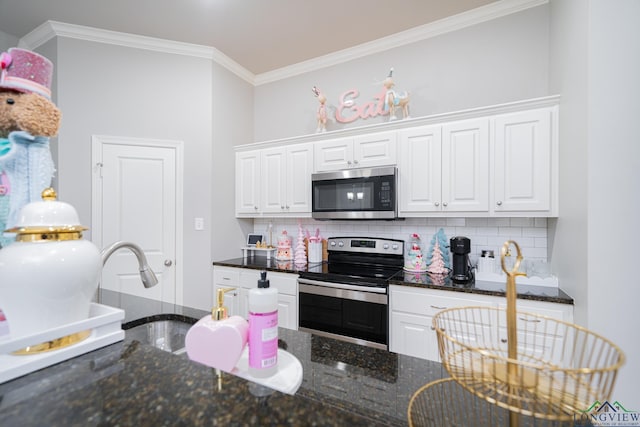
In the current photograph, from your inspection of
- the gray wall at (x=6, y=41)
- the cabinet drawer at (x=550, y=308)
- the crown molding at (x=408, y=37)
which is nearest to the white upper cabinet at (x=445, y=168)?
the cabinet drawer at (x=550, y=308)

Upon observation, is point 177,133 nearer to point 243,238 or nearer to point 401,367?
point 243,238

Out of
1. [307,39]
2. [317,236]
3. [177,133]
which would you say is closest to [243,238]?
[317,236]

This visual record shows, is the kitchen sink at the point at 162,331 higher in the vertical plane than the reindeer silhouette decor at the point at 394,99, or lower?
lower

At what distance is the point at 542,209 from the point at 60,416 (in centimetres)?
245

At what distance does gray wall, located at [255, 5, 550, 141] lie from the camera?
2289mm

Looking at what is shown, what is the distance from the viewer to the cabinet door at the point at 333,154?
8.69 ft

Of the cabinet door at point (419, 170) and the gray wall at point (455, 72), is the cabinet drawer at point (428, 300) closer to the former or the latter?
the cabinet door at point (419, 170)

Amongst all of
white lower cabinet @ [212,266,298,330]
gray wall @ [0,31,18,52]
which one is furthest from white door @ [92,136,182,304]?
gray wall @ [0,31,18,52]

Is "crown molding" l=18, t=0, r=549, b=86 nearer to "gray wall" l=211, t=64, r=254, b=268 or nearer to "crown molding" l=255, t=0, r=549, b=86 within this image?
"crown molding" l=255, t=0, r=549, b=86

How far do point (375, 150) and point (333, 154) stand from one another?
0.40 m

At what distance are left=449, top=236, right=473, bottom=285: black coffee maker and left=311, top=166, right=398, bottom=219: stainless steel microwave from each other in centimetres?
51

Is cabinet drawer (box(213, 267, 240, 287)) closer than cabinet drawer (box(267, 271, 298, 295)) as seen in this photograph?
No

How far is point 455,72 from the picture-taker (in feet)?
8.42

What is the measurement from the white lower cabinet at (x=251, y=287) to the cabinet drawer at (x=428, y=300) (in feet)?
2.86
